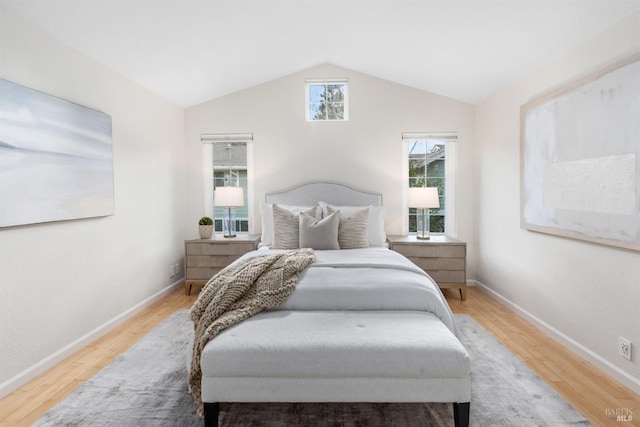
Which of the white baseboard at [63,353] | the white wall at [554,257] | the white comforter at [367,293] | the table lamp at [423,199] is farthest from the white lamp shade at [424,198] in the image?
the white baseboard at [63,353]

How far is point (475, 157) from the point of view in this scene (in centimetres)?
450

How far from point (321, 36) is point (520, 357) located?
323 cm

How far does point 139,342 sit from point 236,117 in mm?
2834

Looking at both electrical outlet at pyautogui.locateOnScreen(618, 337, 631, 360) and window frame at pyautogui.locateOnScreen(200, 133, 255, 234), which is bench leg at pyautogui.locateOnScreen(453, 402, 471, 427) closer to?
electrical outlet at pyautogui.locateOnScreen(618, 337, 631, 360)

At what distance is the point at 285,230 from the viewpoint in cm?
368

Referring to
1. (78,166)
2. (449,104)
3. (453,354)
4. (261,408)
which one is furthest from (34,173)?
(449,104)

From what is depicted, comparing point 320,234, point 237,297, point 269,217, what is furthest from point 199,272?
point 237,297

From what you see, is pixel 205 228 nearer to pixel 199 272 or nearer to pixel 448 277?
pixel 199 272

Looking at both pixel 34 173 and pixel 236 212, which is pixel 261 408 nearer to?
pixel 34 173

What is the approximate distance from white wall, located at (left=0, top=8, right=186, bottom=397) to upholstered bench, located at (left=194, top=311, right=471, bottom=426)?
1415 millimetres

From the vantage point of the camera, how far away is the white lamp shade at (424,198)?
4141 millimetres

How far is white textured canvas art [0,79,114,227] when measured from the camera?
2.16 m

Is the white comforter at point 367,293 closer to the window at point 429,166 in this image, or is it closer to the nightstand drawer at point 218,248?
the nightstand drawer at point 218,248

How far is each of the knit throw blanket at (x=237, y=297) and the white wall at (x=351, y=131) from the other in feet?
7.65
